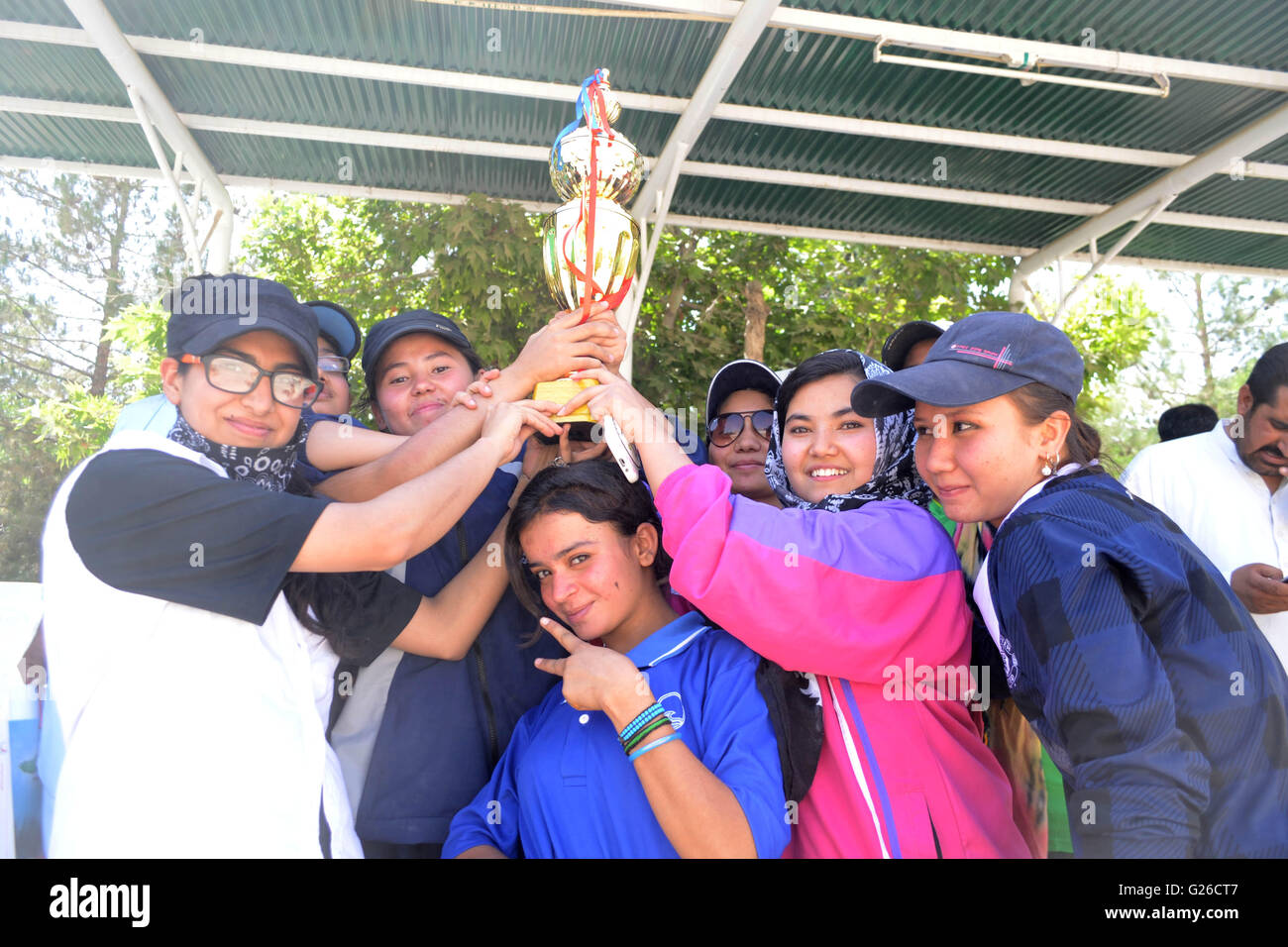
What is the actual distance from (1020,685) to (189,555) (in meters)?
1.62

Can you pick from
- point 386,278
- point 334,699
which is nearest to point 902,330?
point 334,699

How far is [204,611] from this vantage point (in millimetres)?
1740

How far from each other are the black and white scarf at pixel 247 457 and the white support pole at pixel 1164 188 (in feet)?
17.8

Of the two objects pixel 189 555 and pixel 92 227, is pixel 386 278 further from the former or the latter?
pixel 92 227

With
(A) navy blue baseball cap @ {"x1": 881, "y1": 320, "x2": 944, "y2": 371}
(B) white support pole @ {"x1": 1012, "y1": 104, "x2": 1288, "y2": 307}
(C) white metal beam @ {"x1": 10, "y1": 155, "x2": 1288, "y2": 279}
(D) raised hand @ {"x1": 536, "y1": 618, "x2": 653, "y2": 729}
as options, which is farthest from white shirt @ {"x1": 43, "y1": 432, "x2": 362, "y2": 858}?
(B) white support pole @ {"x1": 1012, "y1": 104, "x2": 1288, "y2": 307}

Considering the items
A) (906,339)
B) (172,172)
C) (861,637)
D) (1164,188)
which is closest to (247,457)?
(861,637)

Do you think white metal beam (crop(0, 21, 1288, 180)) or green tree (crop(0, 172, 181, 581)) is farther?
green tree (crop(0, 172, 181, 581))

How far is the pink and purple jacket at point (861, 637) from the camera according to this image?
5.90 ft

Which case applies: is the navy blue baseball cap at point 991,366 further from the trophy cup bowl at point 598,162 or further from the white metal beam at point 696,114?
the white metal beam at point 696,114

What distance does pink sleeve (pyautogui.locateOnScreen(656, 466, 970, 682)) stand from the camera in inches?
70.5

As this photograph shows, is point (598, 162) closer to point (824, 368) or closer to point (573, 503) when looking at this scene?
point (824, 368)

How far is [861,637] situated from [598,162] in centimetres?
151

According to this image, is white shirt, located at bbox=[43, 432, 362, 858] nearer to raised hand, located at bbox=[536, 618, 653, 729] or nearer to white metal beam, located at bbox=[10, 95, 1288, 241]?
raised hand, located at bbox=[536, 618, 653, 729]

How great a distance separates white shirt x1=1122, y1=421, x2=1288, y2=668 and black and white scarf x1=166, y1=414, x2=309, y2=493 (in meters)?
2.60
